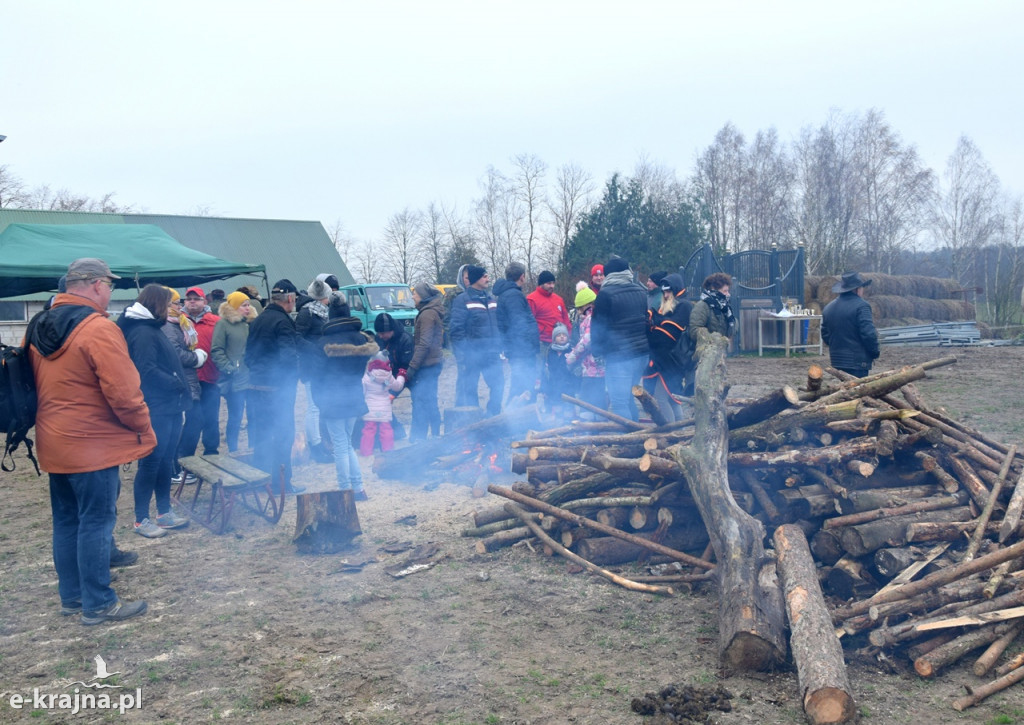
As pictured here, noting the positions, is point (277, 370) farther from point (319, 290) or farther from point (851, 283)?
point (851, 283)

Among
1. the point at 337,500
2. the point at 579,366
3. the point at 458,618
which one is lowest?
the point at 458,618

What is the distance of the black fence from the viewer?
18891mm

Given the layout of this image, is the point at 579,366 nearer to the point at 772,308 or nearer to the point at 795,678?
the point at 795,678

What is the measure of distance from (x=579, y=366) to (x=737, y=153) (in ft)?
122

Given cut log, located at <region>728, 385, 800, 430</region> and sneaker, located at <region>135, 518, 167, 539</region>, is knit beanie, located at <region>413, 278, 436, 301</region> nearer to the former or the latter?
sneaker, located at <region>135, 518, 167, 539</region>

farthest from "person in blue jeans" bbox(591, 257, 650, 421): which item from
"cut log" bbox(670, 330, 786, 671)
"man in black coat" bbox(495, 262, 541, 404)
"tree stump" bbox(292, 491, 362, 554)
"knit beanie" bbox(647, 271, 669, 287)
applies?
"tree stump" bbox(292, 491, 362, 554)

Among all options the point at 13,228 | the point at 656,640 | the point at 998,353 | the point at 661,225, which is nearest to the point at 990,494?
the point at 656,640

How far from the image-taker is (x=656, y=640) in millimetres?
4039

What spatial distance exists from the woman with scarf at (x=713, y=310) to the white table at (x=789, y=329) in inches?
479

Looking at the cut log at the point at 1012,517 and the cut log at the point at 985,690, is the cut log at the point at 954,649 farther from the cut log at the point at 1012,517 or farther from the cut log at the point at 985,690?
the cut log at the point at 1012,517

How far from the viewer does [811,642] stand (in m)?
3.41

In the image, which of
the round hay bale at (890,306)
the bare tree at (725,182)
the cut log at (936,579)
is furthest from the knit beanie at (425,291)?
the bare tree at (725,182)

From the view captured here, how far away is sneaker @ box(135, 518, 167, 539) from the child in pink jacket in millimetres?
2408

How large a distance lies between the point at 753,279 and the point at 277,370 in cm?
1553
